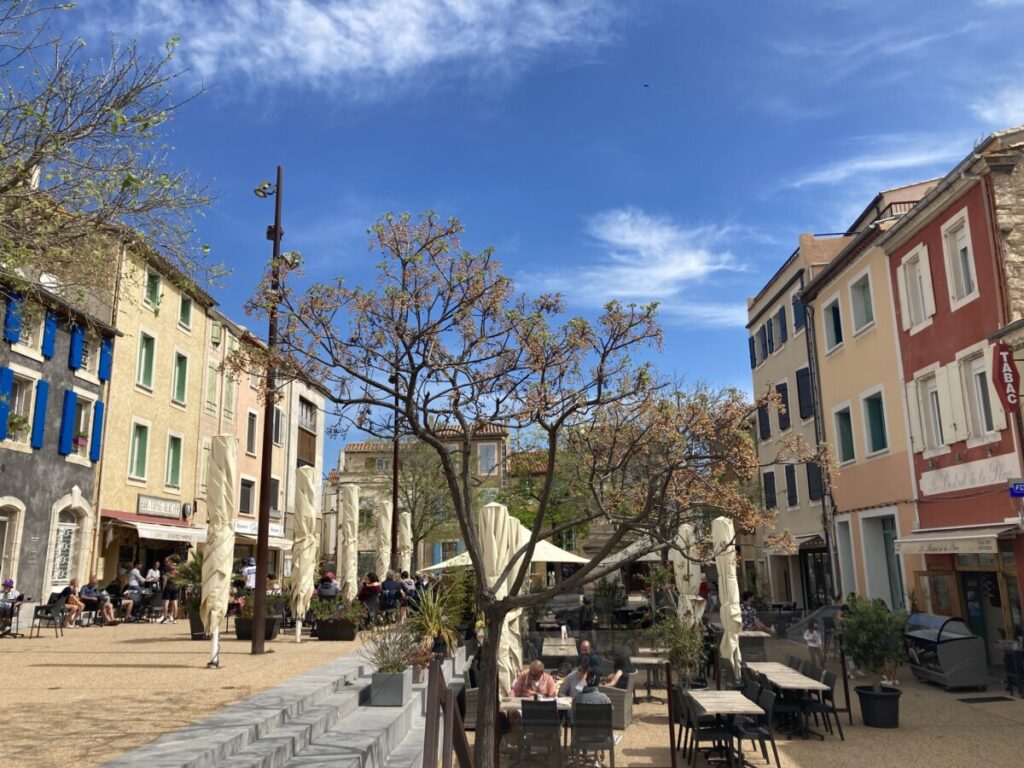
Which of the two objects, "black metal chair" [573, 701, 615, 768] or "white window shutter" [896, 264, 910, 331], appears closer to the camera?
"black metal chair" [573, 701, 615, 768]

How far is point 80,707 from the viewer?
291 inches

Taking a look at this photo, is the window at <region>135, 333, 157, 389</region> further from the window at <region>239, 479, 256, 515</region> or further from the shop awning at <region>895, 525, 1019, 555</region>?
the shop awning at <region>895, 525, 1019, 555</region>

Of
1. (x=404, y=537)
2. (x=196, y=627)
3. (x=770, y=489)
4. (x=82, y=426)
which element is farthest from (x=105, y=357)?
(x=770, y=489)

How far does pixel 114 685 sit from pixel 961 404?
15.5m

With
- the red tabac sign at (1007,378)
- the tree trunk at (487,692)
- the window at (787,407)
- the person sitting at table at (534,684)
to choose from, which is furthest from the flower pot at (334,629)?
the window at (787,407)

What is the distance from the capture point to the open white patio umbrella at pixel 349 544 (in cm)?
1775

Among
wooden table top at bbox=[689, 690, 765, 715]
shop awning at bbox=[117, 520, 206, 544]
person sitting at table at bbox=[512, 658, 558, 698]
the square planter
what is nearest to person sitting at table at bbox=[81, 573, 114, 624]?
shop awning at bbox=[117, 520, 206, 544]

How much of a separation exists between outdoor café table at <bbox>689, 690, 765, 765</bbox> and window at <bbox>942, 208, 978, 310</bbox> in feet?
34.1

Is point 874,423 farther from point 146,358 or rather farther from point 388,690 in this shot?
point 146,358

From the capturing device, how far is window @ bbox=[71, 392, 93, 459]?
65.8 ft

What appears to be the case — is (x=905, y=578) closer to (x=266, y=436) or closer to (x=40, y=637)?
(x=266, y=436)

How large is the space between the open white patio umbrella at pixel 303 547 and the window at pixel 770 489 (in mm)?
18357

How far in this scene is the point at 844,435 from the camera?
22.1 metres

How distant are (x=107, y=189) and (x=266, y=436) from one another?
18.3 ft
